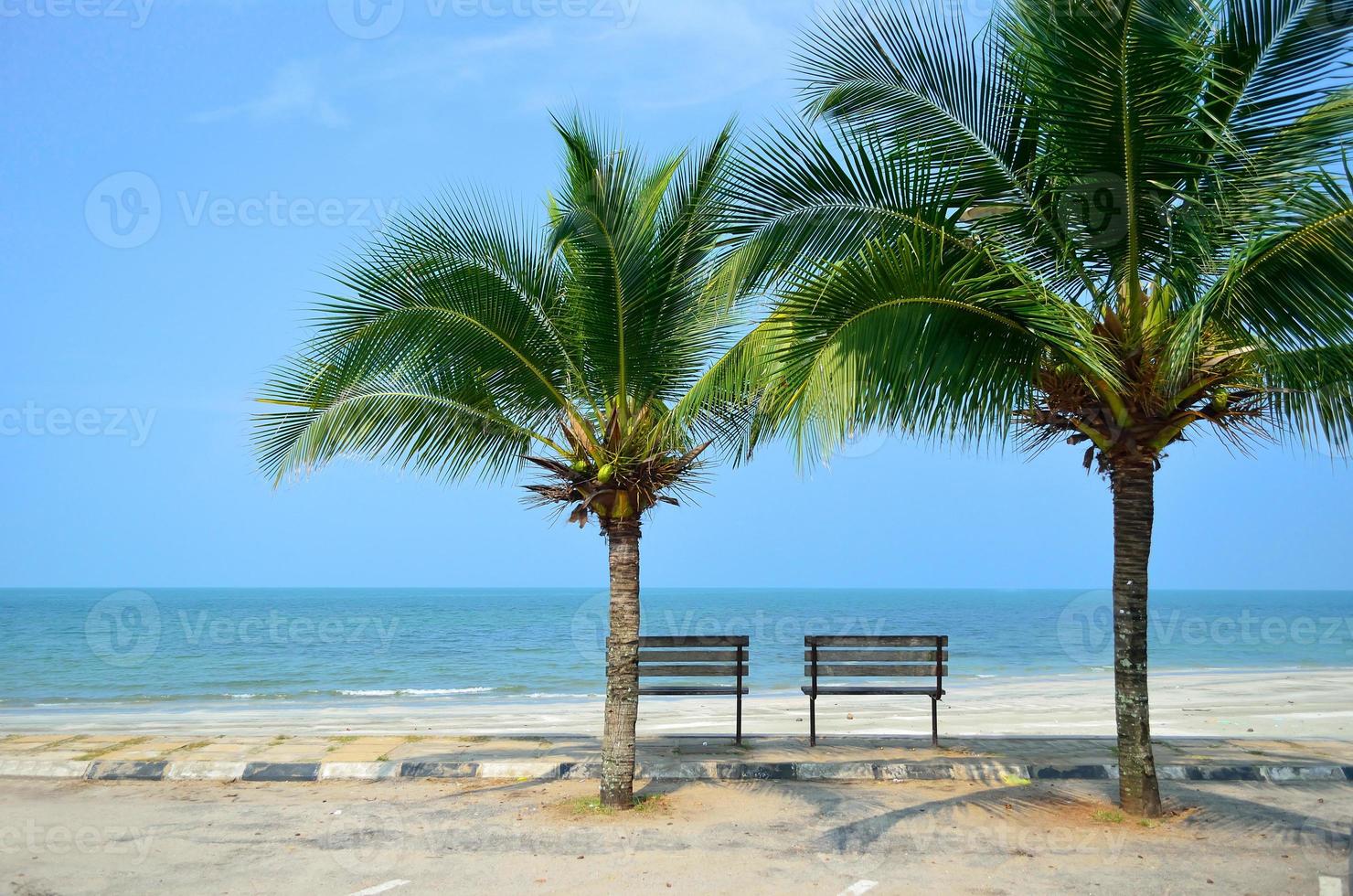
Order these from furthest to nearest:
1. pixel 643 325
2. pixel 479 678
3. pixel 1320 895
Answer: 1. pixel 479 678
2. pixel 643 325
3. pixel 1320 895

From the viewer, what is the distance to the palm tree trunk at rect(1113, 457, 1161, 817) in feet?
24.0

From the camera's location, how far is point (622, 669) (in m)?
7.91

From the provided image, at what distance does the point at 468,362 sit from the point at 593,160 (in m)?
1.91

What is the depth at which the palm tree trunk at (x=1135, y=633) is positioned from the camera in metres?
7.30

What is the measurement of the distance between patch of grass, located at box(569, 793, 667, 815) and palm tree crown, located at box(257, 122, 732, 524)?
Answer: 2.23 meters

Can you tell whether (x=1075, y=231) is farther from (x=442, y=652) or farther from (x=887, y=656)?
(x=442, y=652)

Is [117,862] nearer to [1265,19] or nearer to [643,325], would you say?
[643,325]

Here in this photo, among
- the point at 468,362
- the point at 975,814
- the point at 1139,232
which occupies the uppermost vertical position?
the point at 1139,232

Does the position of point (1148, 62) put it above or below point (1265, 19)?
below

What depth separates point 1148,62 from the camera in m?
6.66

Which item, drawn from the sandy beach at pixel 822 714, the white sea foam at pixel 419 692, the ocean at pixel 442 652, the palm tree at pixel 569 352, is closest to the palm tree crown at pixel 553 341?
A: the palm tree at pixel 569 352

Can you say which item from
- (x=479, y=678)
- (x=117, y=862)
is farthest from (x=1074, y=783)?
(x=479, y=678)

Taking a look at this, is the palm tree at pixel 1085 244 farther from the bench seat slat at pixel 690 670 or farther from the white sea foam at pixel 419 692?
the white sea foam at pixel 419 692

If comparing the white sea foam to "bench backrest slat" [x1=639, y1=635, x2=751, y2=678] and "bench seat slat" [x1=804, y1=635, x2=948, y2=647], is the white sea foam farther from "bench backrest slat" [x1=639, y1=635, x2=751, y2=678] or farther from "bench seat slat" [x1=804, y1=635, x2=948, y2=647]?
"bench seat slat" [x1=804, y1=635, x2=948, y2=647]
